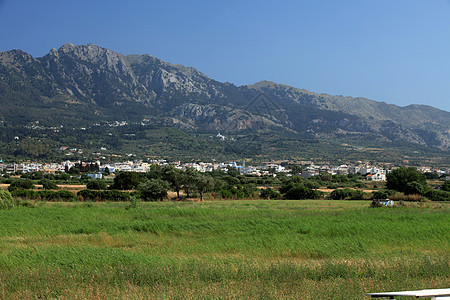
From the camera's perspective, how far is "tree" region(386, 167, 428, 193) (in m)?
35.1

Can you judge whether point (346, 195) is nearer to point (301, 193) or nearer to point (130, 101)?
point (301, 193)

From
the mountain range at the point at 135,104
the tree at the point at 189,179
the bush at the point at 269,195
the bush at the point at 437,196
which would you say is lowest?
the bush at the point at 269,195

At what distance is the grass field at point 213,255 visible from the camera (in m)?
6.04

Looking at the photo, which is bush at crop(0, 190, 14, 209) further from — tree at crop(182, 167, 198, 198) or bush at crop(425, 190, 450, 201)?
bush at crop(425, 190, 450, 201)

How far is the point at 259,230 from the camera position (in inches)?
503

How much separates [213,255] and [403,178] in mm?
31463

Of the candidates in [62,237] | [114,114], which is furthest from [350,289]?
[114,114]

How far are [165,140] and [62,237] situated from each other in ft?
387

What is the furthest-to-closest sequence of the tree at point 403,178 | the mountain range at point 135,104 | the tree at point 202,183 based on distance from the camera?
the mountain range at point 135,104, the tree at point 403,178, the tree at point 202,183

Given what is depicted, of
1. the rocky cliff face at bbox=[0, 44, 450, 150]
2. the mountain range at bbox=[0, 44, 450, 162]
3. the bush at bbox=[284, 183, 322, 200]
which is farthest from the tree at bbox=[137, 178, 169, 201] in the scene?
the rocky cliff face at bbox=[0, 44, 450, 150]

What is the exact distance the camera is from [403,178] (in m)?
35.8

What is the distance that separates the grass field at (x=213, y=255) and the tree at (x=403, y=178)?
21.1 meters

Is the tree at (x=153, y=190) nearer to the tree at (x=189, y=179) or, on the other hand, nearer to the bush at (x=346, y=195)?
the tree at (x=189, y=179)

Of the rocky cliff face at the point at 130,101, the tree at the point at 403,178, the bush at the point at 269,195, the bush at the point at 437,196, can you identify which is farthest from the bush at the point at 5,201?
the rocky cliff face at the point at 130,101
